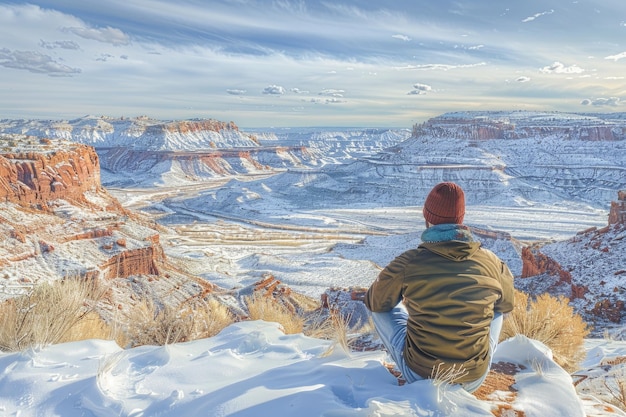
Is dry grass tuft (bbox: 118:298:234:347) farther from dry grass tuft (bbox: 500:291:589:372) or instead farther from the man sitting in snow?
dry grass tuft (bbox: 500:291:589:372)

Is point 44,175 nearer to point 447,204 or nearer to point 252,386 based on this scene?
point 252,386

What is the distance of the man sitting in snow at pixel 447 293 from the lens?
9.82 ft

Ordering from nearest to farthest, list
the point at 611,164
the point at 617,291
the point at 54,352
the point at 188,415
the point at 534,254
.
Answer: the point at 188,415 < the point at 54,352 < the point at 617,291 < the point at 534,254 < the point at 611,164

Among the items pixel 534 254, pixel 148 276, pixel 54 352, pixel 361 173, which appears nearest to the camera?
pixel 54 352

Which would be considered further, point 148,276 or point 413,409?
point 148,276

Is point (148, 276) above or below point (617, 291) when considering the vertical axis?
below

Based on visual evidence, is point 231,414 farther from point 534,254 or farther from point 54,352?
point 534,254

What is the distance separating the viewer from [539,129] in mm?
119625

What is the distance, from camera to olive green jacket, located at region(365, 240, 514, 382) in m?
2.99

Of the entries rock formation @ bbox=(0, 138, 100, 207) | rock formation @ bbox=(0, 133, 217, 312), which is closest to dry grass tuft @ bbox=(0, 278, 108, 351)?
rock formation @ bbox=(0, 133, 217, 312)

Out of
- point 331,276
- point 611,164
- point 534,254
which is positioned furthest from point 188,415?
point 611,164

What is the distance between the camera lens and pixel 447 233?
3.00 m

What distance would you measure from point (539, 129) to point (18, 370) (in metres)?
135

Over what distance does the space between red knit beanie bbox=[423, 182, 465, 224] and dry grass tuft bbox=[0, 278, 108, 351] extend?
402 cm
